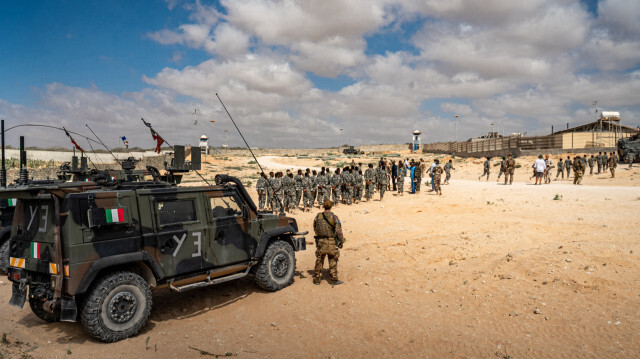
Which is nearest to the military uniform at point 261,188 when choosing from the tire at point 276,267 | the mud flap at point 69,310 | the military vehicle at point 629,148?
the tire at point 276,267

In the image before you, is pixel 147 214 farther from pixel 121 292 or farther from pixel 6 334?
pixel 6 334

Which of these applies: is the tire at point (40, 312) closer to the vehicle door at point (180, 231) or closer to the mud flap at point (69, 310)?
the mud flap at point (69, 310)

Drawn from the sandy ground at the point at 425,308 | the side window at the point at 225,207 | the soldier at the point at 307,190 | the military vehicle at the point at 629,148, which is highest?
the military vehicle at the point at 629,148

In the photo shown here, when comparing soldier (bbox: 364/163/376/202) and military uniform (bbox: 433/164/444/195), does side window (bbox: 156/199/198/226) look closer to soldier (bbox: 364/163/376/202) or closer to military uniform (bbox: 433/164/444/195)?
soldier (bbox: 364/163/376/202)

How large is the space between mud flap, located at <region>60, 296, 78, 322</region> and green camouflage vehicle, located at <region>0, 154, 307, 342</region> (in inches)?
0.5

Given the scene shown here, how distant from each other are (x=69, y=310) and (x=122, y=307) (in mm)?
658

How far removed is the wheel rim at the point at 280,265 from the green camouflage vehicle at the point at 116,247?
600mm

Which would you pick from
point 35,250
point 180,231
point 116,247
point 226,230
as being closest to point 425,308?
point 226,230

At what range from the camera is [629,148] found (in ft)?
109

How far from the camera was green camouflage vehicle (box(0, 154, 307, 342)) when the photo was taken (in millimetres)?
5547

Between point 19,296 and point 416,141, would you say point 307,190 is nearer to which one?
point 19,296

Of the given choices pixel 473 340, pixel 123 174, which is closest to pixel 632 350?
pixel 473 340

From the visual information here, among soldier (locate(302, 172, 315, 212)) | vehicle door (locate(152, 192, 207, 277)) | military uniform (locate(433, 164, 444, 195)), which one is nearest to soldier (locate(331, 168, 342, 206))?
soldier (locate(302, 172, 315, 212))

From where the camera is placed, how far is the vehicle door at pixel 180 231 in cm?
647
